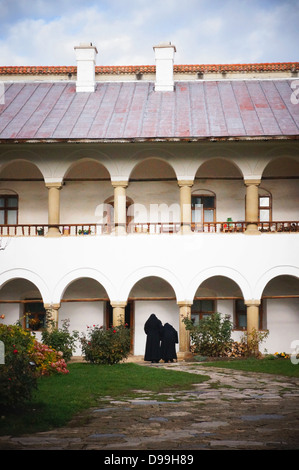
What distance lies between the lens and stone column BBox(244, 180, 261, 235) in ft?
61.1

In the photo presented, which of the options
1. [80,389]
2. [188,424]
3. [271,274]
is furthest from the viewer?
[271,274]

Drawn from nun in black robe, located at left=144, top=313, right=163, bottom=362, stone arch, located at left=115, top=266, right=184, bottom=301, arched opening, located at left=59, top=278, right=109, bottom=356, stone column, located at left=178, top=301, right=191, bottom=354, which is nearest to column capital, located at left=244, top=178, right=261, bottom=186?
stone arch, located at left=115, top=266, right=184, bottom=301

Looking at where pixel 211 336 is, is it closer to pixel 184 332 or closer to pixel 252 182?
pixel 184 332

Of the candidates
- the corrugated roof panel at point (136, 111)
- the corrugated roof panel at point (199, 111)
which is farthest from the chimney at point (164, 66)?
the corrugated roof panel at point (199, 111)

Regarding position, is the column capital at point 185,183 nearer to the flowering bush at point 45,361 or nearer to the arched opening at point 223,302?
the arched opening at point 223,302

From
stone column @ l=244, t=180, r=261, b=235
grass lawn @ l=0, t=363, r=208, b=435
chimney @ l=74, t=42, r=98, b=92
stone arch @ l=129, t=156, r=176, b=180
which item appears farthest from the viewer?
chimney @ l=74, t=42, r=98, b=92

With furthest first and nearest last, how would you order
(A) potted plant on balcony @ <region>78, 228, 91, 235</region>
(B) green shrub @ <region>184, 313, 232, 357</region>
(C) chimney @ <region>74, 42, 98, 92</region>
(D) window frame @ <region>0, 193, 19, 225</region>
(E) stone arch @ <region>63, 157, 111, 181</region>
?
(C) chimney @ <region>74, 42, 98, 92</region> → (D) window frame @ <region>0, 193, 19, 225</region> → (E) stone arch @ <region>63, 157, 111, 181</region> → (A) potted plant on balcony @ <region>78, 228, 91, 235</region> → (B) green shrub @ <region>184, 313, 232, 357</region>

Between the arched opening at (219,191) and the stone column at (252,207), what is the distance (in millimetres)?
1819

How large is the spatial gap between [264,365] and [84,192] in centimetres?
821

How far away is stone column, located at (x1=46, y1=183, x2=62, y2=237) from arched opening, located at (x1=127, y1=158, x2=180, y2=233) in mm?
2534

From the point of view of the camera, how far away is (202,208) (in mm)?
20766

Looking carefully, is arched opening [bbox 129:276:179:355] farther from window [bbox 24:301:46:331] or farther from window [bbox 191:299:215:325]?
window [bbox 24:301:46:331]

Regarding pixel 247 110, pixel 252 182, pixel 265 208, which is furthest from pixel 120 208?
pixel 247 110

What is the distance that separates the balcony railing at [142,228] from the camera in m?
19.0
